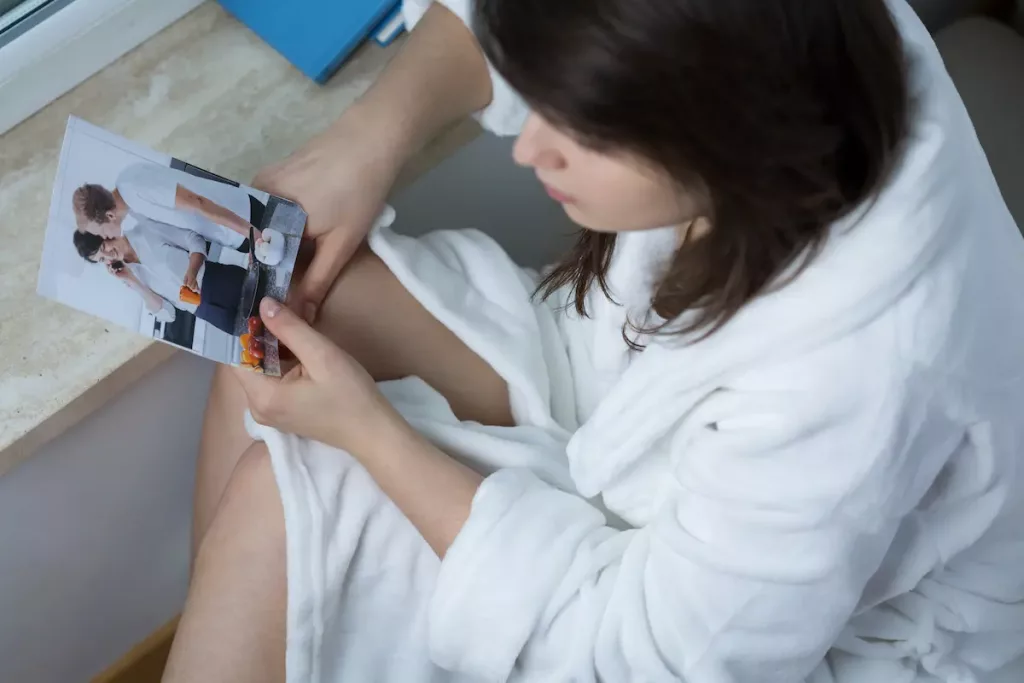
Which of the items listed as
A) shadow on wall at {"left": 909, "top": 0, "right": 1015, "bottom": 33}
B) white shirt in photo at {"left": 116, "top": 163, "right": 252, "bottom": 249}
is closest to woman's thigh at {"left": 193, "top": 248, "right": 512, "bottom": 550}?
white shirt in photo at {"left": 116, "top": 163, "right": 252, "bottom": 249}

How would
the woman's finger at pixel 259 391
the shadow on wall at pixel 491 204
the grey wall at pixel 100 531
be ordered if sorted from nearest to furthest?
the woman's finger at pixel 259 391 < the grey wall at pixel 100 531 < the shadow on wall at pixel 491 204

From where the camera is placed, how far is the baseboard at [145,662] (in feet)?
3.46

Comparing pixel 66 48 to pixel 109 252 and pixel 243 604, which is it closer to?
pixel 109 252

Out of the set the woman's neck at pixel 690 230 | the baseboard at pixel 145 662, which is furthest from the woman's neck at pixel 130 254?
the baseboard at pixel 145 662

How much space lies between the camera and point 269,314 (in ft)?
2.32

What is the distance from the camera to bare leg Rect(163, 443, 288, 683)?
25.6 inches

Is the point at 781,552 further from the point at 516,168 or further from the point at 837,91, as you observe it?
the point at 516,168

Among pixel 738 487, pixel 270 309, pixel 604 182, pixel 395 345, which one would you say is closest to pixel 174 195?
pixel 270 309

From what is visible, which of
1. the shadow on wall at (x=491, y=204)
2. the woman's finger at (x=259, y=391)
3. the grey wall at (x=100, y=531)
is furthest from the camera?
the shadow on wall at (x=491, y=204)

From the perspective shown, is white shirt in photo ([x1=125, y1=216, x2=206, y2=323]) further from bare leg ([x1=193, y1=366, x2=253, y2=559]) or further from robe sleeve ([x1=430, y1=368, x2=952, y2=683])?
robe sleeve ([x1=430, y1=368, x2=952, y2=683])

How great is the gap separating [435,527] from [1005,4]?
1.12m

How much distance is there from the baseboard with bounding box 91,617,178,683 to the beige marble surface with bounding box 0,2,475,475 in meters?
0.44

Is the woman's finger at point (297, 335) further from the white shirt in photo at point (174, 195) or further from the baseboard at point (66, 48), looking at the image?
the baseboard at point (66, 48)

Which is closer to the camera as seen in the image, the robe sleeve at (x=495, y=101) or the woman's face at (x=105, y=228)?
the woman's face at (x=105, y=228)
